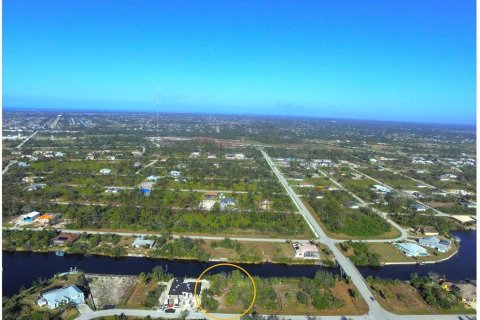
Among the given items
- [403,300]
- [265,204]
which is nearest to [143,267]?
[403,300]

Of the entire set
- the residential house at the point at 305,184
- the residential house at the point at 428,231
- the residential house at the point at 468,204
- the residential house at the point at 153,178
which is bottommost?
the residential house at the point at 428,231

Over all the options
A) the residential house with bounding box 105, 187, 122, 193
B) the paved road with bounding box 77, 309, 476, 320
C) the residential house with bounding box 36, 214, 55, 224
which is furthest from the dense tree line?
the residential house with bounding box 36, 214, 55, 224

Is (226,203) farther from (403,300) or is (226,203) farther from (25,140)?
(25,140)

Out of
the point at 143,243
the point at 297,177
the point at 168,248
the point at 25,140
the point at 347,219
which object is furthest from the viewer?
the point at 25,140

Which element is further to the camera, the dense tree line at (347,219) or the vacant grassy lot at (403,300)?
the dense tree line at (347,219)

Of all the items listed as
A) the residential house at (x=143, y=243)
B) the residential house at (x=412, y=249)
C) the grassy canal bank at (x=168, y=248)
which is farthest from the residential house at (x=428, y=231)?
the residential house at (x=143, y=243)

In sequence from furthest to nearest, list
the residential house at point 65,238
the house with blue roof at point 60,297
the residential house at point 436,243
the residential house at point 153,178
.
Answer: the residential house at point 153,178
the residential house at point 436,243
the residential house at point 65,238
the house with blue roof at point 60,297

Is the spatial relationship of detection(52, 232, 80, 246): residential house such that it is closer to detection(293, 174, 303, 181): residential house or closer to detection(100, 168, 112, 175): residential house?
detection(100, 168, 112, 175): residential house

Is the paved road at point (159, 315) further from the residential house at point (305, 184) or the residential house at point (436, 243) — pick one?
the residential house at point (305, 184)
